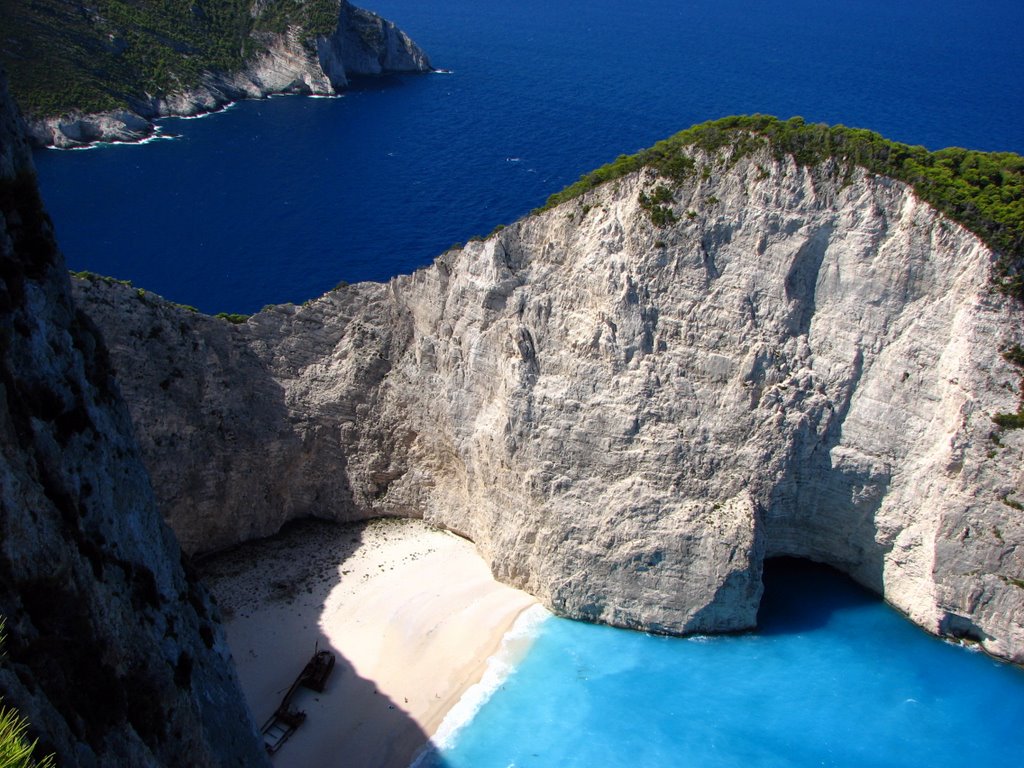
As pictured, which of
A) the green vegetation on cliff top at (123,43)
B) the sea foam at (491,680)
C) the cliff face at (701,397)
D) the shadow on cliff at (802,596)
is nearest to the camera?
the sea foam at (491,680)

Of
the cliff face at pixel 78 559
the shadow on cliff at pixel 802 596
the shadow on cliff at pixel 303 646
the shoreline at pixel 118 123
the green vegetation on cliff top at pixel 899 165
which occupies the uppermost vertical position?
the green vegetation on cliff top at pixel 899 165

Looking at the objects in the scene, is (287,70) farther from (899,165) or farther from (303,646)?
(899,165)

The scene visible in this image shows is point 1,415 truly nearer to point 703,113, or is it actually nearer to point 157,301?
point 157,301

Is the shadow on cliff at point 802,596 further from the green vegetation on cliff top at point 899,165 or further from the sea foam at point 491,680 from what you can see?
the green vegetation on cliff top at point 899,165

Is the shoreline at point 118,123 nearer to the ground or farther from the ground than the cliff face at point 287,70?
nearer to the ground

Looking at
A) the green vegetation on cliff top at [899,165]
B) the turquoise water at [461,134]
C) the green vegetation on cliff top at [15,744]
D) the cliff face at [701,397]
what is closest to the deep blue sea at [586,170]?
the turquoise water at [461,134]

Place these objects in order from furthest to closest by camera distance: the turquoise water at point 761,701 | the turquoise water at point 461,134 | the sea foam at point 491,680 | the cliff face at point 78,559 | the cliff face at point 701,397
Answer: the turquoise water at point 461,134
the cliff face at point 701,397
the sea foam at point 491,680
the turquoise water at point 761,701
the cliff face at point 78,559

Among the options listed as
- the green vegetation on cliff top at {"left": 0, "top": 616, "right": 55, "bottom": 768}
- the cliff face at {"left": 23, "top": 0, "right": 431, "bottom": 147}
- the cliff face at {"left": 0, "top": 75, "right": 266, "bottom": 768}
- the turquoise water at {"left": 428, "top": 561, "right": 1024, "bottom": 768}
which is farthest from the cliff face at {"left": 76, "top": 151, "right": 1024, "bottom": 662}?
the cliff face at {"left": 23, "top": 0, "right": 431, "bottom": 147}
